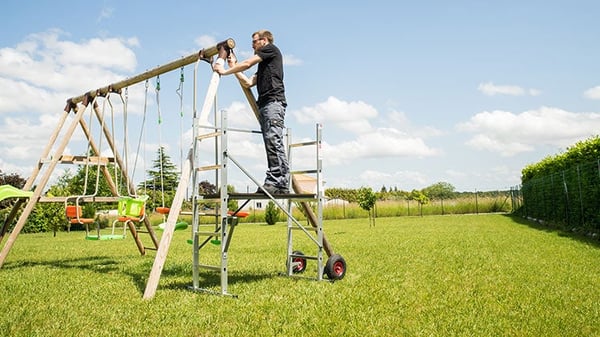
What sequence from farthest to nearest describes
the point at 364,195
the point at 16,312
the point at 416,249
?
the point at 364,195 < the point at 416,249 < the point at 16,312

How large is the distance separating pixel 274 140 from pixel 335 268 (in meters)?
1.71

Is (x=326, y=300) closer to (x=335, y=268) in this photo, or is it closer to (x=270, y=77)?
(x=335, y=268)

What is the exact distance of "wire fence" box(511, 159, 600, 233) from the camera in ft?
43.9

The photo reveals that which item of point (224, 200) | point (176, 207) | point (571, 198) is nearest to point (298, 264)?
point (224, 200)

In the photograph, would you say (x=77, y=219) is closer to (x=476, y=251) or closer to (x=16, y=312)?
(x=16, y=312)

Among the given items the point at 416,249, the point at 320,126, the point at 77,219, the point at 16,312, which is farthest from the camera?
the point at 416,249

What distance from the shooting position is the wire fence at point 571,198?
43.9 feet

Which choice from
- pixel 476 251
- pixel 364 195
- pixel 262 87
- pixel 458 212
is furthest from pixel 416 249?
pixel 458 212

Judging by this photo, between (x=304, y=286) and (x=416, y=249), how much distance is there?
16.4ft

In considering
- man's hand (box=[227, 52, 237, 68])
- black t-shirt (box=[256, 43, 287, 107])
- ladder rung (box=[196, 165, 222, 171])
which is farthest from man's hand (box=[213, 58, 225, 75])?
ladder rung (box=[196, 165, 222, 171])

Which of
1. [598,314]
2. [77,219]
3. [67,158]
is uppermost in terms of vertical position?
[67,158]

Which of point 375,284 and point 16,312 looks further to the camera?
point 375,284

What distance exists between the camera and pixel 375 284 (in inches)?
241

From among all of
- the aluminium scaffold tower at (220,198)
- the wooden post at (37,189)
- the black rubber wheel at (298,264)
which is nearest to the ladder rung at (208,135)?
the aluminium scaffold tower at (220,198)
